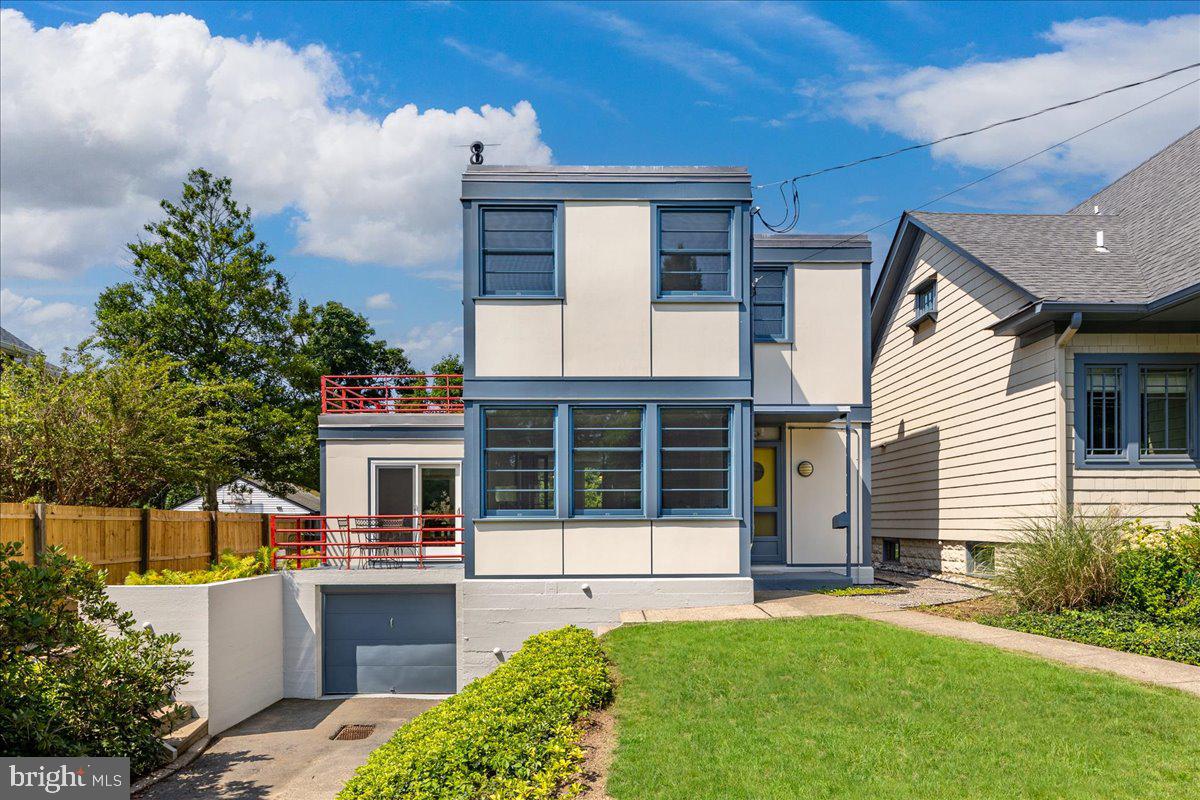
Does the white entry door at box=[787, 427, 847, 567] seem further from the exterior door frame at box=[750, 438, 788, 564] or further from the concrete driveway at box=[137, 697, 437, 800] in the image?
the concrete driveway at box=[137, 697, 437, 800]

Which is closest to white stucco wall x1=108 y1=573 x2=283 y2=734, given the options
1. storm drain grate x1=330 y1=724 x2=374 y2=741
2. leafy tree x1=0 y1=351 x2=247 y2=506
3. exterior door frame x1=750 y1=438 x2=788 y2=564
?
storm drain grate x1=330 y1=724 x2=374 y2=741

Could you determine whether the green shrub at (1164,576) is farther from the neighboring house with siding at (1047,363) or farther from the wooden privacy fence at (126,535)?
the wooden privacy fence at (126,535)

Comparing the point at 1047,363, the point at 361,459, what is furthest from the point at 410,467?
the point at 1047,363

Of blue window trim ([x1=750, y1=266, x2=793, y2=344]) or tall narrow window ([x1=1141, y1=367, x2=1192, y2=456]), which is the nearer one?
tall narrow window ([x1=1141, y1=367, x2=1192, y2=456])

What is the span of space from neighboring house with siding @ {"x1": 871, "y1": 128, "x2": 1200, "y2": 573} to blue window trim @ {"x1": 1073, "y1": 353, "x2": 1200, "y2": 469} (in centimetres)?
2

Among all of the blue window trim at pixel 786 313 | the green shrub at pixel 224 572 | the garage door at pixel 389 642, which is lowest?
the garage door at pixel 389 642

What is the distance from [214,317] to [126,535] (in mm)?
13304

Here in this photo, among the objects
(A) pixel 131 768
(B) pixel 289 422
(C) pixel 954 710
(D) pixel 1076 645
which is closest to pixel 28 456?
(A) pixel 131 768

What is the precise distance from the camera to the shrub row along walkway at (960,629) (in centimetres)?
795

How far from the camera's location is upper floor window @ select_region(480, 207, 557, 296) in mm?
12812

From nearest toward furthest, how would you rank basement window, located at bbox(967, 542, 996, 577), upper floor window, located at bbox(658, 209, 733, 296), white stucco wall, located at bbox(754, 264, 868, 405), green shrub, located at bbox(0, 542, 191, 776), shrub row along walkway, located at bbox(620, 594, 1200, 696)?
green shrub, located at bbox(0, 542, 191, 776) < shrub row along walkway, located at bbox(620, 594, 1200, 696) < upper floor window, located at bbox(658, 209, 733, 296) < basement window, located at bbox(967, 542, 996, 577) < white stucco wall, located at bbox(754, 264, 868, 405)

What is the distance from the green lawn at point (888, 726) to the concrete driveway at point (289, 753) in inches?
151

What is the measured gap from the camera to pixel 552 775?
19.7 feet

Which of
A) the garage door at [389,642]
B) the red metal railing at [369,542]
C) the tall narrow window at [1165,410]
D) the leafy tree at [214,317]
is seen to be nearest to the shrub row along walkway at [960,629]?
the garage door at [389,642]
